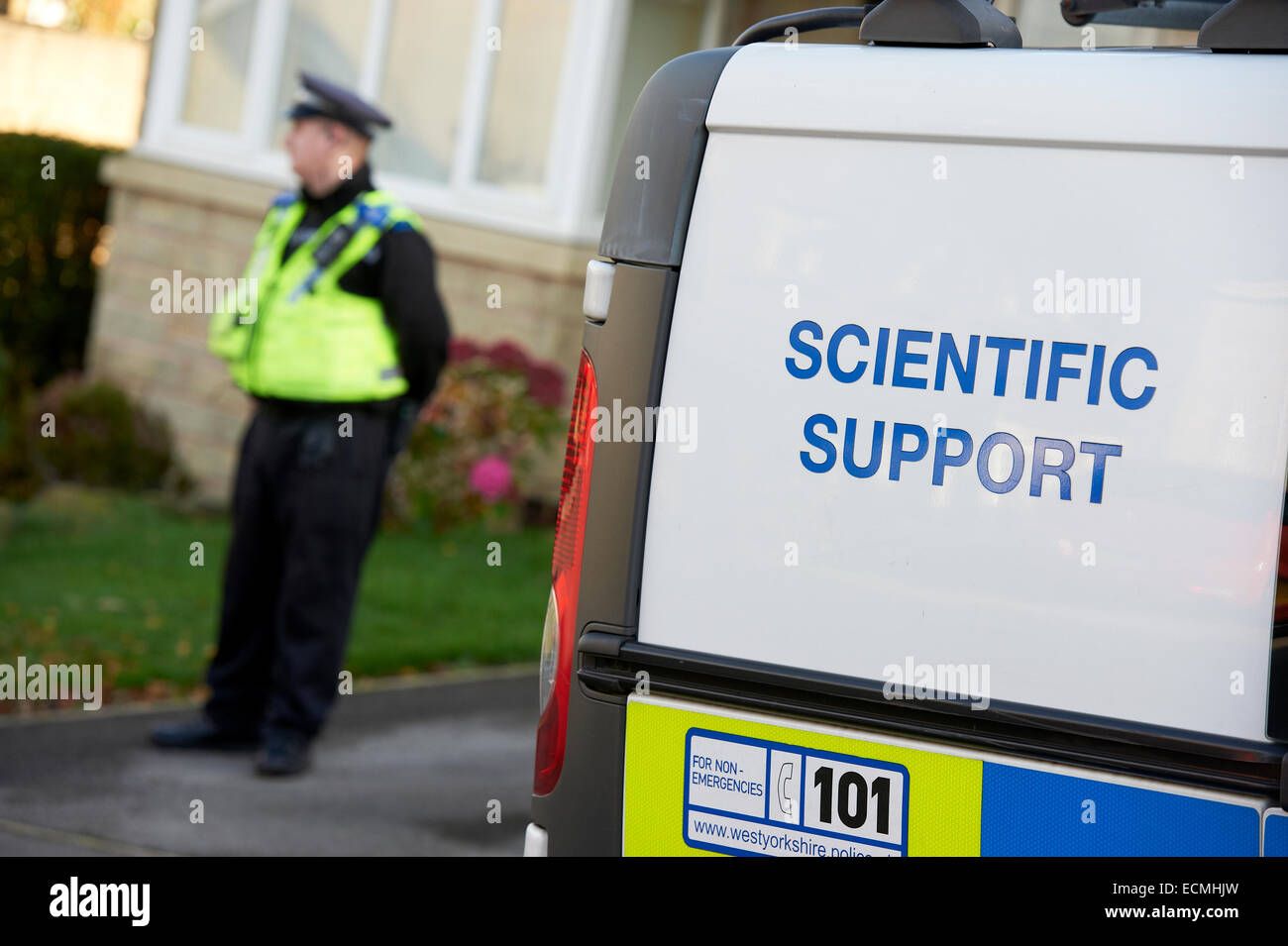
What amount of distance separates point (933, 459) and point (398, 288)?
3339mm

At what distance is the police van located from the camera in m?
2.44

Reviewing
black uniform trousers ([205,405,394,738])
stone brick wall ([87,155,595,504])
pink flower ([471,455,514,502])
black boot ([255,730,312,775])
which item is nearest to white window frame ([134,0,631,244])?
stone brick wall ([87,155,595,504])

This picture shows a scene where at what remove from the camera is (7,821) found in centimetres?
498

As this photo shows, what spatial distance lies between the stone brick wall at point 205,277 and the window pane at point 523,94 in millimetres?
601

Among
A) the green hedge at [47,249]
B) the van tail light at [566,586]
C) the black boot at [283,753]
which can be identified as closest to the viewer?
the van tail light at [566,586]

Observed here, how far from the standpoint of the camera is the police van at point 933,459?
244 centimetres

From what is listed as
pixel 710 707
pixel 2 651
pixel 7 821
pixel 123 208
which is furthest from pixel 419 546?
pixel 710 707

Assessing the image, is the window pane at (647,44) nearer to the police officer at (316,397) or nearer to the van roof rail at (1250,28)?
the police officer at (316,397)

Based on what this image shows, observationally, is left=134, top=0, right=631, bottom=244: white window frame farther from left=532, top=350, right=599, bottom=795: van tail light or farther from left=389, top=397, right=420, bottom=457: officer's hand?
left=532, top=350, right=599, bottom=795: van tail light

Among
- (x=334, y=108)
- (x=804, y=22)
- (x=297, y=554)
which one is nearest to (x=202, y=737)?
(x=297, y=554)

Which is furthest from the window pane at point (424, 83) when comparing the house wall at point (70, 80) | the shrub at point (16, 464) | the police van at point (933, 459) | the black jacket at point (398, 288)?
the police van at point (933, 459)

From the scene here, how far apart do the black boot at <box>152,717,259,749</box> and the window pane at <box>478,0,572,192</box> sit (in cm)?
608

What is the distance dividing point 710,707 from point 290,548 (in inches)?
122
